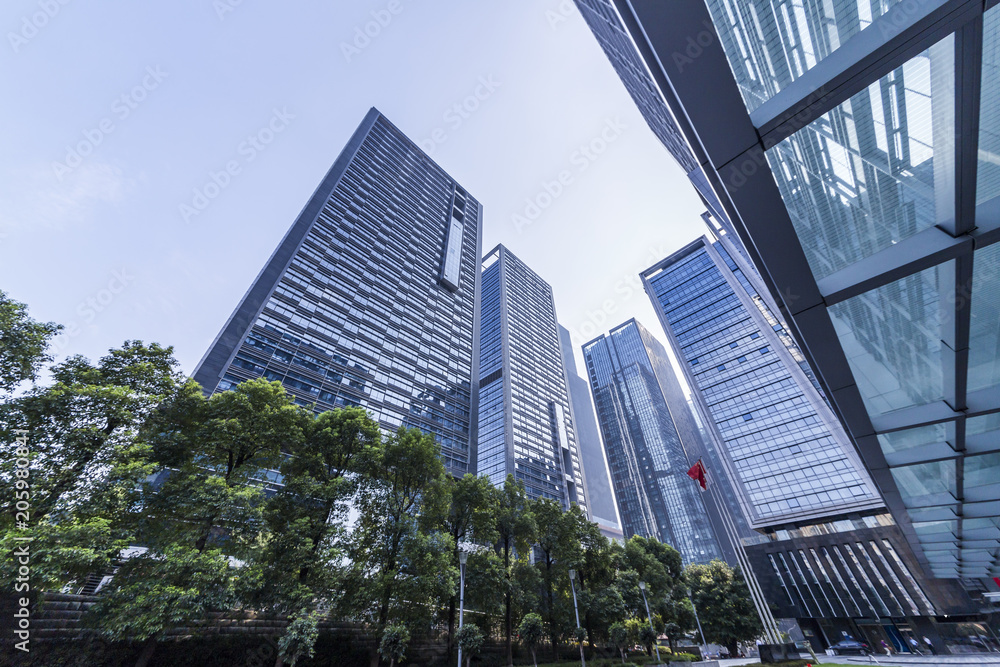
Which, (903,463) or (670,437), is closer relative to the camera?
(903,463)

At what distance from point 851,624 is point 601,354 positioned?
104296 millimetres

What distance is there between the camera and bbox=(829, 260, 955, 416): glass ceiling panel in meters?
5.03

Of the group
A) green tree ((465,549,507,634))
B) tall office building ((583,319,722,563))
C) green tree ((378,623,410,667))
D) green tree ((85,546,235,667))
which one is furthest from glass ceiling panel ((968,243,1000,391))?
tall office building ((583,319,722,563))

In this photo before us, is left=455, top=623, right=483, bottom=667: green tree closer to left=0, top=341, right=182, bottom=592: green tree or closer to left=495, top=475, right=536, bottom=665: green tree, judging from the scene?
left=495, top=475, right=536, bottom=665: green tree

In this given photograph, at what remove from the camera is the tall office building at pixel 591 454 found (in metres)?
102

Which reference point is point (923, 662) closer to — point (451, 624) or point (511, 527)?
point (511, 527)

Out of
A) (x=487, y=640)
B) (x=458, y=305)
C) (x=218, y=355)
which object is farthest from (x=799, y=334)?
(x=458, y=305)

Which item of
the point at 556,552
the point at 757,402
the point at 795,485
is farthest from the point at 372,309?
the point at 795,485

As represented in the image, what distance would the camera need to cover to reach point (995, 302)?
192 inches

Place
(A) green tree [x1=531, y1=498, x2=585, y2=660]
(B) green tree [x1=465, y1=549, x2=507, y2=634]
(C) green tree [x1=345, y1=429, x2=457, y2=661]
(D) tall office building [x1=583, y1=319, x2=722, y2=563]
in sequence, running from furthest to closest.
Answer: (D) tall office building [x1=583, y1=319, x2=722, y2=563] → (A) green tree [x1=531, y1=498, x2=585, y2=660] → (B) green tree [x1=465, y1=549, x2=507, y2=634] → (C) green tree [x1=345, y1=429, x2=457, y2=661]

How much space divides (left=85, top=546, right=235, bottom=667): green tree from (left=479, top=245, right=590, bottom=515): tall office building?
4816 centimetres

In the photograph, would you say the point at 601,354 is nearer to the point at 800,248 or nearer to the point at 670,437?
the point at 670,437

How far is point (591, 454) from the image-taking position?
115250 millimetres

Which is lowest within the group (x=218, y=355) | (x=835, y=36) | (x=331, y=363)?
(x=835, y=36)
